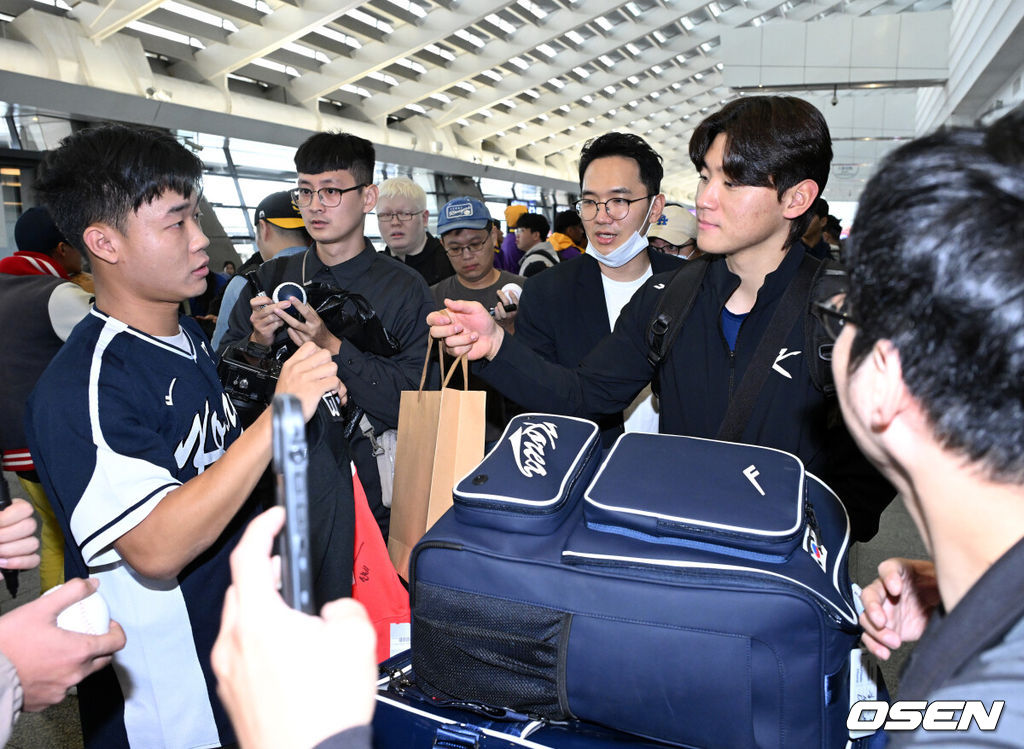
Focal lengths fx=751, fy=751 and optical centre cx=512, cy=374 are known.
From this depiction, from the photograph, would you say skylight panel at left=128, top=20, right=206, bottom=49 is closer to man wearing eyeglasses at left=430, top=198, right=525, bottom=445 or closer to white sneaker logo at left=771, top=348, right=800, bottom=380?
man wearing eyeglasses at left=430, top=198, right=525, bottom=445

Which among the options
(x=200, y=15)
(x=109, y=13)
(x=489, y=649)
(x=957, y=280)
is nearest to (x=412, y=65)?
(x=200, y=15)

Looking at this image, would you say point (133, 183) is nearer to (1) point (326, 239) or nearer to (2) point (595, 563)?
(1) point (326, 239)

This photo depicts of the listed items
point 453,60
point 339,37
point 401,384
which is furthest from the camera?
point 453,60

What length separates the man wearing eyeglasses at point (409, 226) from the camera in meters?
4.86

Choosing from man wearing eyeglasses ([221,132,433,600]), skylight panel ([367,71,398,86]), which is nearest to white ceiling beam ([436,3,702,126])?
skylight panel ([367,71,398,86])

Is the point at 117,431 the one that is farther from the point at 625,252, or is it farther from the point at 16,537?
the point at 625,252

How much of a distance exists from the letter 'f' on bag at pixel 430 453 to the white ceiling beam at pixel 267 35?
43.9 ft

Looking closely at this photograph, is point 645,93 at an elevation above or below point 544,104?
above

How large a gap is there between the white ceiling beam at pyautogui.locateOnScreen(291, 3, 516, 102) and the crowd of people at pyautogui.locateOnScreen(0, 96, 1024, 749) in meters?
13.6

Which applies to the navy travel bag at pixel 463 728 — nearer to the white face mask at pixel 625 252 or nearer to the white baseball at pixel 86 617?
the white baseball at pixel 86 617

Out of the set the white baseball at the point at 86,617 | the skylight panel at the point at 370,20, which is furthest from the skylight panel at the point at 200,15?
the white baseball at the point at 86,617

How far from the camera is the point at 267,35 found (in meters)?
13.9

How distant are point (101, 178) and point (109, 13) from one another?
12.6m

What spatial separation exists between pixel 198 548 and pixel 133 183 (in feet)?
2.56
